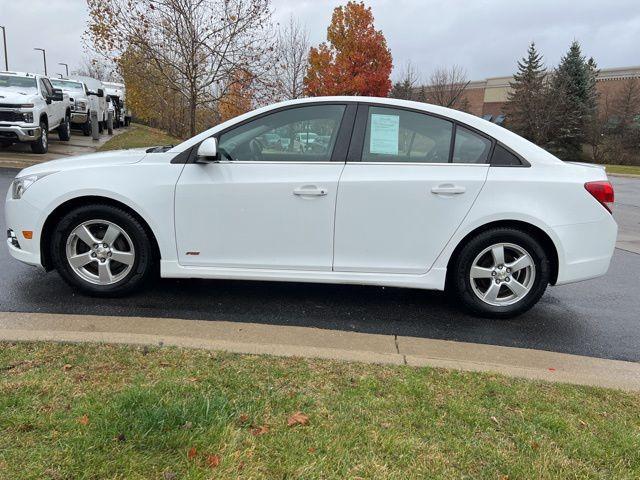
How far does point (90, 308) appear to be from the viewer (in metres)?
4.07

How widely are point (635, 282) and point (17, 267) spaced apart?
639 centimetres

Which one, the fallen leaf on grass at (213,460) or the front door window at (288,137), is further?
the front door window at (288,137)

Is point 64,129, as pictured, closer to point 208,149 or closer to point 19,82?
point 19,82

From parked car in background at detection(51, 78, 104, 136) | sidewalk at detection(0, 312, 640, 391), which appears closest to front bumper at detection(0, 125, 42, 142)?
parked car in background at detection(51, 78, 104, 136)

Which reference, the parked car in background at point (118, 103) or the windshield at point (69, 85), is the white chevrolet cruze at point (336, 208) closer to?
the windshield at point (69, 85)

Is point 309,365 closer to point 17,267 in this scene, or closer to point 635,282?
point 17,267

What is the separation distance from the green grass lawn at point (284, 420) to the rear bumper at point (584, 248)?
4.22 ft

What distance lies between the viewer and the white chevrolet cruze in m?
3.99

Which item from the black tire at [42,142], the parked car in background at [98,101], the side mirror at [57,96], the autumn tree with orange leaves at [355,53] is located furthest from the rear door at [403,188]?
the autumn tree with orange leaves at [355,53]

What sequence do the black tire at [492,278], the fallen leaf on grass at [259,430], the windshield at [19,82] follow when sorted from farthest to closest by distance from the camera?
the windshield at [19,82], the black tire at [492,278], the fallen leaf on grass at [259,430]

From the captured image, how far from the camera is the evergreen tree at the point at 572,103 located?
40.5 m

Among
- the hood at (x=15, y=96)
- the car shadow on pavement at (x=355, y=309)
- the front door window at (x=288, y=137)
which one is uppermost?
the hood at (x=15, y=96)

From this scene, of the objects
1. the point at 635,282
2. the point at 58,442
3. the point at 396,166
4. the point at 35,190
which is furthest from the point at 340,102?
the point at 635,282

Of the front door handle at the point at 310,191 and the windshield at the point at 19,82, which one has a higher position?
the windshield at the point at 19,82
